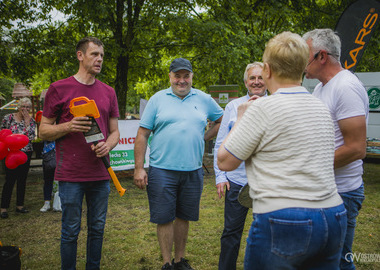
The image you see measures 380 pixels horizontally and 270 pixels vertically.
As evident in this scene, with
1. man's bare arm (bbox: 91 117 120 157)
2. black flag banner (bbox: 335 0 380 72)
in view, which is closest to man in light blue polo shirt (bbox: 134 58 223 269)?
man's bare arm (bbox: 91 117 120 157)

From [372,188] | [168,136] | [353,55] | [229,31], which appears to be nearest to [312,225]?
[168,136]

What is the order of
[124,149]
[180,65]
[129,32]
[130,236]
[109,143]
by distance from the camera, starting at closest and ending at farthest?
1. [109,143]
2. [180,65]
3. [130,236]
4. [124,149]
5. [129,32]

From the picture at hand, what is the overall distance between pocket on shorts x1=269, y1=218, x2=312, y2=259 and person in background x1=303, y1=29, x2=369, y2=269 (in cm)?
71

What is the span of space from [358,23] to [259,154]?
18.3ft

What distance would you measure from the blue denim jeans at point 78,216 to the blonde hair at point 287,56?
2024 mm

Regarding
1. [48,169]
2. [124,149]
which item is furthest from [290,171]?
[124,149]

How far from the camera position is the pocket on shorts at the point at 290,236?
1413mm

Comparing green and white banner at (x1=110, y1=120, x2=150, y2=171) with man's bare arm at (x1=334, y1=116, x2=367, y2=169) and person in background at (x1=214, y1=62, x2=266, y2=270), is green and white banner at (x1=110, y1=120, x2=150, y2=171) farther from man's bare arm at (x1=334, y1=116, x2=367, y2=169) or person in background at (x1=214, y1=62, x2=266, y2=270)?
man's bare arm at (x1=334, y1=116, x2=367, y2=169)

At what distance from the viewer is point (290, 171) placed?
1.43 meters

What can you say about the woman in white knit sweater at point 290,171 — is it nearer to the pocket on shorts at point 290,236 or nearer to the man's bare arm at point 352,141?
the pocket on shorts at point 290,236

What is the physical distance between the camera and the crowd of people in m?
1.44

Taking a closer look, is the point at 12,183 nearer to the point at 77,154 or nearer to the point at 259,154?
the point at 77,154

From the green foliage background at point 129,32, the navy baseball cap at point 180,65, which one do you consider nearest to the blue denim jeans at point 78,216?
the navy baseball cap at point 180,65

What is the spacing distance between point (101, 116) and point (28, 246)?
8.08 feet
